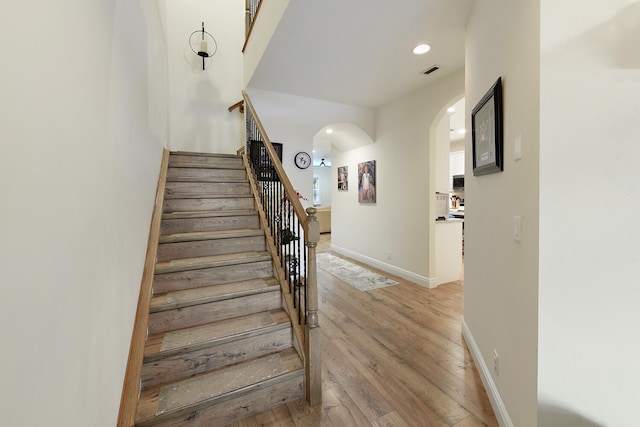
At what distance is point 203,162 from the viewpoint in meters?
3.60

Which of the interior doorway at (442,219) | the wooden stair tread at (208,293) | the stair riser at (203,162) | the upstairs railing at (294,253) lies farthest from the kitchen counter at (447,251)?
the stair riser at (203,162)

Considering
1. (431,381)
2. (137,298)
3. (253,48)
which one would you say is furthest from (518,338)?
(253,48)

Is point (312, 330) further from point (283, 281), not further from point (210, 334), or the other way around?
point (210, 334)

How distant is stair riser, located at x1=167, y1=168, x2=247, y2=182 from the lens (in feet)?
10.5

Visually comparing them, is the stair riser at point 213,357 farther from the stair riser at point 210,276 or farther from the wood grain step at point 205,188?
the wood grain step at point 205,188

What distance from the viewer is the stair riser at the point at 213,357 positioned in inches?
63.3

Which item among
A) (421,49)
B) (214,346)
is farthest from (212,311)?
(421,49)

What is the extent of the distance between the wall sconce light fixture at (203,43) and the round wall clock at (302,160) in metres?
2.26

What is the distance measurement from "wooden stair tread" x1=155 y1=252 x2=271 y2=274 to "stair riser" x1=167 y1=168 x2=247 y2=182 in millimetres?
1201

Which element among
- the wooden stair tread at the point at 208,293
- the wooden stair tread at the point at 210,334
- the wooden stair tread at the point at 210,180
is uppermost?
the wooden stair tread at the point at 210,180

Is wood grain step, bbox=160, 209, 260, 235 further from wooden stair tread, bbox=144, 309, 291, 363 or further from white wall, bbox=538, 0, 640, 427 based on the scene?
white wall, bbox=538, 0, 640, 427

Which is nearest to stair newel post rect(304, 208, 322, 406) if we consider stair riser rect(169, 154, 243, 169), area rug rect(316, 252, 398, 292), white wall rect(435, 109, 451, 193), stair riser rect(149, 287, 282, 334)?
stair riser rect(149, 287, 282, 334)

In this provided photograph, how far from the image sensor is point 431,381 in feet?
6.29

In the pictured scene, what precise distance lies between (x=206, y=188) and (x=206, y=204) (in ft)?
0.99
